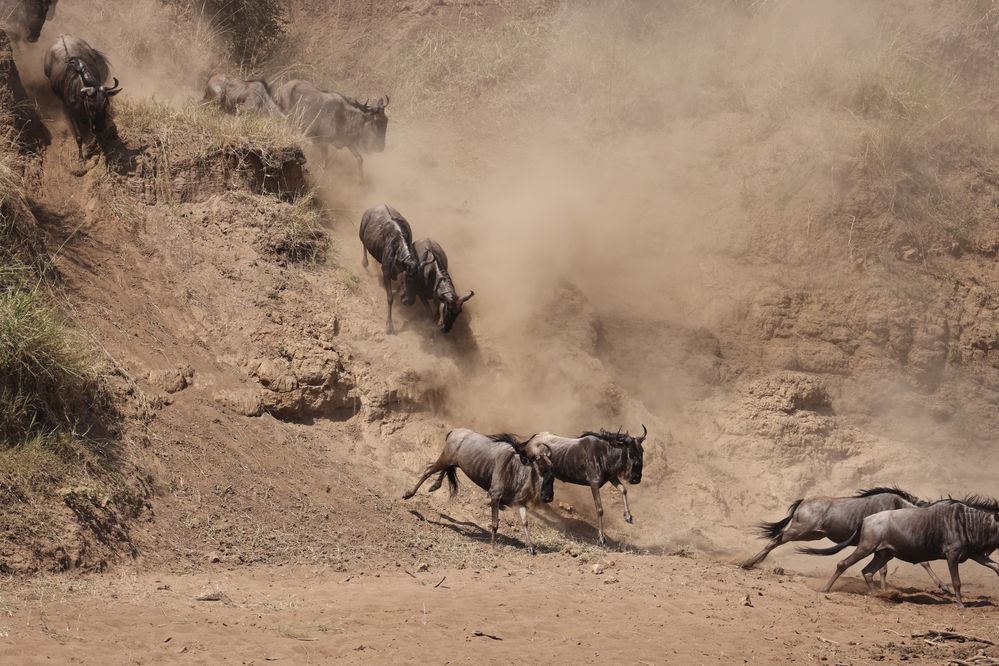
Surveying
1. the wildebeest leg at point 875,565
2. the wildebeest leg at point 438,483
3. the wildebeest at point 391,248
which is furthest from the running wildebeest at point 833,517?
the wildebeest at point 391,248

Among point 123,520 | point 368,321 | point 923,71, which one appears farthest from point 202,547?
point 923,71

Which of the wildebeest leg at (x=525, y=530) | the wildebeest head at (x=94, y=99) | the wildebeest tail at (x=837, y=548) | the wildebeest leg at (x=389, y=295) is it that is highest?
the wildebeest head at (x=94, y=99)

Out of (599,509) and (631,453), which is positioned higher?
(631,453)

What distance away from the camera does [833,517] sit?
12.1 meters

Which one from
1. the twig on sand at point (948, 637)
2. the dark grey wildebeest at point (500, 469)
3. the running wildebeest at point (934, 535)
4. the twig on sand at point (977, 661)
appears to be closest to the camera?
the twig on sand at point (977, 661)

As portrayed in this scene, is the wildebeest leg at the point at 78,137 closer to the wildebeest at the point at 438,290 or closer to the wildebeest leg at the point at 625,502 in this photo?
the wildebeest at the point at 438,290

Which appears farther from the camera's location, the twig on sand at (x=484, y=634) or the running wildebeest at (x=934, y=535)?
the running wildebeest at (x=934, y=535)

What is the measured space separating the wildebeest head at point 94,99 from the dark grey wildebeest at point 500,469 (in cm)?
668

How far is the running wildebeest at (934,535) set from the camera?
11312 millimetres

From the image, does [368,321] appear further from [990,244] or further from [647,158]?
[990,244]

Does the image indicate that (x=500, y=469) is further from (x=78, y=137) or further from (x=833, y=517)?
(x=78, y=137)

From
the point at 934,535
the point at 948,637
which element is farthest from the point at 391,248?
the point at 948,637

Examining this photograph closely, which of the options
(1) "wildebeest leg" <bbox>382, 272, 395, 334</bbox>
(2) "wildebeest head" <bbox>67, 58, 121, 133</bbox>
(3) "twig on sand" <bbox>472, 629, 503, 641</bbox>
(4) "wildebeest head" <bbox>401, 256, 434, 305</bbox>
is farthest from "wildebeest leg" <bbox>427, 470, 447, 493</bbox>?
(2) "wildebeest head" <bbox>67, 58, 121, 133</bbox>

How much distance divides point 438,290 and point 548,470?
11.9 ft
